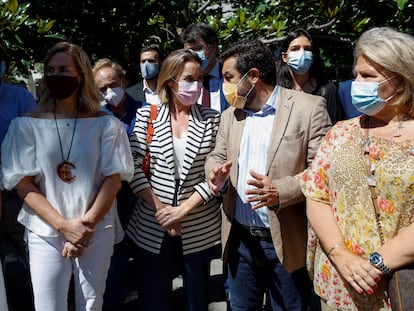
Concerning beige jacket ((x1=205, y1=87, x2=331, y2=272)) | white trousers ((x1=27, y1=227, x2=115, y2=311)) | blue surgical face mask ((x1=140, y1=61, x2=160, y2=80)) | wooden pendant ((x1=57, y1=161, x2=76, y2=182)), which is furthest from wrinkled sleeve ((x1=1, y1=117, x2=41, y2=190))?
blue surgical face mask ((x1=140, y1=61, x2=160, y2=80))

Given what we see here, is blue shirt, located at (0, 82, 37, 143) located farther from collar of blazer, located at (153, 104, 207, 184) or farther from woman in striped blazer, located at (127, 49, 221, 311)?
collar of blazer, located at (153, 104, 207, 184)

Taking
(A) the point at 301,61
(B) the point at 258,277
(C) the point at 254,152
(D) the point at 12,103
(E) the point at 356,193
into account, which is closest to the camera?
(E) the point at 356,193

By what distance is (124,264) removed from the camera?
13.4 ft

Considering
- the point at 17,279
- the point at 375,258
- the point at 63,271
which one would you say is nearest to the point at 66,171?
the point at 63,271

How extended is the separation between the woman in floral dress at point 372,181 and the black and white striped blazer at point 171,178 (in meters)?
0.99

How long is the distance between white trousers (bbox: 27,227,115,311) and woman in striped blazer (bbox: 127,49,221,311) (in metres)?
0.32

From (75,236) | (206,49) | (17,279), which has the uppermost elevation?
(206,49)

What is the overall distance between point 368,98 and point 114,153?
143 centimetres

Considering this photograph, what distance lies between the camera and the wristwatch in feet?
6.72

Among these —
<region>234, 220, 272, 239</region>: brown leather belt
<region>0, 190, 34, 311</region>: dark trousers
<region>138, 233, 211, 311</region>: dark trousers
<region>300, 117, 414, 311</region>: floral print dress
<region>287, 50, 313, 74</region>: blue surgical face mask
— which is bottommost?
<region>0, 190, 34, 311</region>: dark trousers

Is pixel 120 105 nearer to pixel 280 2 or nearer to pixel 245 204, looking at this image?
pixel 245 204

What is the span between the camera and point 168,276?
3.24 meters

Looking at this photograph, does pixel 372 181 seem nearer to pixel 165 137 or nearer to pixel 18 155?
pixel 165 137

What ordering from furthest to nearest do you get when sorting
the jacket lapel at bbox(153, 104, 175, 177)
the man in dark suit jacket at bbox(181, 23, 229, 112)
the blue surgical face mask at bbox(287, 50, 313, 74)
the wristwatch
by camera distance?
1. the man in dark suit jacket at bbox(181, 23, 229, 112)
2. the blue surgical face mask at bbox(287, 50, 313, 74)
3. the jacket lapel at bbox(153, 104, 175, 177)
4. the wristwatch
